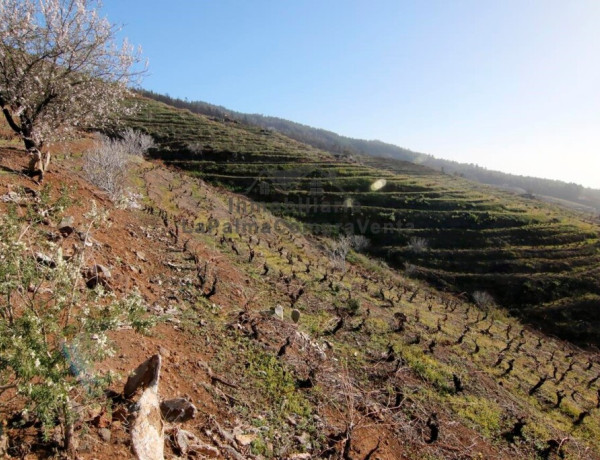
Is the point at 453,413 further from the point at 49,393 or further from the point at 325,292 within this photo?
the point at 49,393

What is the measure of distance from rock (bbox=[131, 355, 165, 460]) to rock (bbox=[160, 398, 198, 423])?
0.41 metres

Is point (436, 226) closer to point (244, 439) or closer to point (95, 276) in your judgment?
point (95, 276)

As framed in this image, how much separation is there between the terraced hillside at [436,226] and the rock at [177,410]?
3577cm

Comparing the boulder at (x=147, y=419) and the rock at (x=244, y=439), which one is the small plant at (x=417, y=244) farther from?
the boulder at (x=147, y=419)

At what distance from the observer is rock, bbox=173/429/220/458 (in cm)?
498

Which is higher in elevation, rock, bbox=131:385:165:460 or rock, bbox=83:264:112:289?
rock, bbox=83:264:112:289

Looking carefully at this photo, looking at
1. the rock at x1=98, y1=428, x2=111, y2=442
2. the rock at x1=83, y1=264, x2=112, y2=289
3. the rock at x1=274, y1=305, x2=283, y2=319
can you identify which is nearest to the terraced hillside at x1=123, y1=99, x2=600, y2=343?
the rock at x1=274, y1=305, x2=283, y2=319

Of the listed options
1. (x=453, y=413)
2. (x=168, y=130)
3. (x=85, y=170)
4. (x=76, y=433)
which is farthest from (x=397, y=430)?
(x=168, y=130)

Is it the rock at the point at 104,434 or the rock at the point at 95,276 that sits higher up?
the rock at the point at 95,276

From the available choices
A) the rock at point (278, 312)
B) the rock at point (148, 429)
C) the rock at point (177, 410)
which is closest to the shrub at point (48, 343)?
the rock at point (148, 429)

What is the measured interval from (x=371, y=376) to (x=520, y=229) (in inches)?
1766

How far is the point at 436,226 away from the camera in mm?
46812

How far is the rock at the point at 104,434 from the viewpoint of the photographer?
4531 mm

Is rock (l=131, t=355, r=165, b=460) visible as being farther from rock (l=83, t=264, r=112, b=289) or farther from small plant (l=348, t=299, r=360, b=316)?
small plant (l=348, t=299, r=360, b=316)
